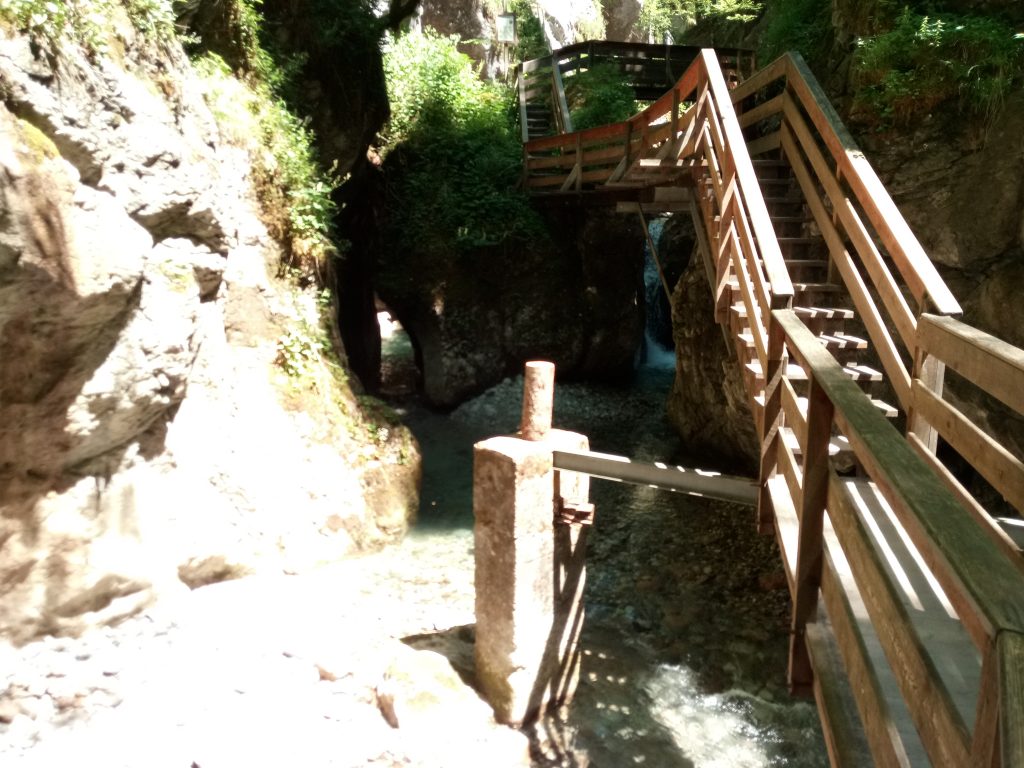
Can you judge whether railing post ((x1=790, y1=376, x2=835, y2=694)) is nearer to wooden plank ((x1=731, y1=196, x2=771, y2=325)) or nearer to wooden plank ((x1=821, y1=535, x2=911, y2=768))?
wooden plank ((x1=821, y1=535, x2=911, y2=768))

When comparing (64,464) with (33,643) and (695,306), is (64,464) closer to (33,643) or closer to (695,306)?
(33,643)

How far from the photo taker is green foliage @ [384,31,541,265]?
1257 cm

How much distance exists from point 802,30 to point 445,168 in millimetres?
7171

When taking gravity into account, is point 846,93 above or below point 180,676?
above

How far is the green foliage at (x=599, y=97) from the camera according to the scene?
12.4 m

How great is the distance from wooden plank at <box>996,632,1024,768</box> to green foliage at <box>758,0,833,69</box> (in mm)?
7251

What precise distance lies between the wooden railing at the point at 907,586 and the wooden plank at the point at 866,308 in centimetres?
49

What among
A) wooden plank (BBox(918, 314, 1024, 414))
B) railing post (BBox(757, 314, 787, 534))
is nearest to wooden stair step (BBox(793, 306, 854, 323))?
railing post (BBox(757, 314, 787, 534))

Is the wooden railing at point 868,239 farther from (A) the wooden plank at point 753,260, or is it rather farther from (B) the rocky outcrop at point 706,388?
(B) the rocky outcrop at point 706,388

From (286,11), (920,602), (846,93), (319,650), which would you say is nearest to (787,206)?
(846,93)

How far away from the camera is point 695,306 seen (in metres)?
9.00

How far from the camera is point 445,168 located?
42.5 ft

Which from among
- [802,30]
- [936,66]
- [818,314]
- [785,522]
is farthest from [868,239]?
[802,30]

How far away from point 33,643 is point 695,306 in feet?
25.1
